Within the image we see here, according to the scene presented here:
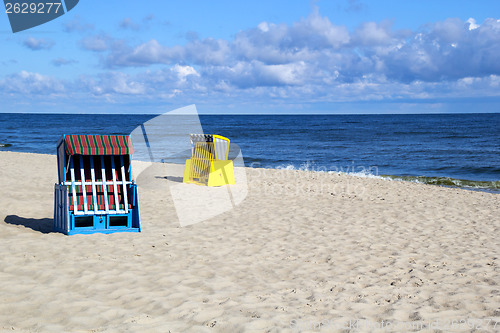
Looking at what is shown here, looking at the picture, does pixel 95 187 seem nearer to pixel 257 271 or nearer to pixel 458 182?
pixel 257 271

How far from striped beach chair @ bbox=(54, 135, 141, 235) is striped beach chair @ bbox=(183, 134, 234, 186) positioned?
15.5 feet

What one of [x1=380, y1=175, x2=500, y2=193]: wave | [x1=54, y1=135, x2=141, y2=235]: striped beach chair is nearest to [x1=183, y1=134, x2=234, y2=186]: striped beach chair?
[x1=54, y1=135, x2=141, y2=235]: striped beach chair

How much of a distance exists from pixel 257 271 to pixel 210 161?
7204mm

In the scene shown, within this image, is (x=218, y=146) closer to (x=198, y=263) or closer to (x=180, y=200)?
(x=180, y=200)

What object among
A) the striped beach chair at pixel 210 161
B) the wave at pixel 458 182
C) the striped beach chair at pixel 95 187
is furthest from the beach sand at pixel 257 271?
the wave at pixel 458 182

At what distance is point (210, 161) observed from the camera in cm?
1250

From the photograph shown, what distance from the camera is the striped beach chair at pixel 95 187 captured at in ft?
22.5

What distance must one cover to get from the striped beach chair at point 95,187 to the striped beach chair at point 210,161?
473cm

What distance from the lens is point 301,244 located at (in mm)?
6859

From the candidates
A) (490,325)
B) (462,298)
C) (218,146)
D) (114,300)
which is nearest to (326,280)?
(462,298)

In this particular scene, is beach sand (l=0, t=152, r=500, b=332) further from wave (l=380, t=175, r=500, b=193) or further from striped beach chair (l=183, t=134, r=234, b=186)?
wave (l=380, t=175, r=500, b=193)

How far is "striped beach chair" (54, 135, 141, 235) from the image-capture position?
6.87m

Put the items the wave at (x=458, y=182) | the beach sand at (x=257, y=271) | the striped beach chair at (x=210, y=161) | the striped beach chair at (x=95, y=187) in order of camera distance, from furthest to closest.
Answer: the wave at (x=458, y=182), the striped beach chair at (x=210, y=161), the striped beach chair at (x=95, y=187), the beach sand at (x=257, y=271)

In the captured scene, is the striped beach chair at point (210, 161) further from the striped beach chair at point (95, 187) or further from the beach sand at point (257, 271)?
the striped beach chair at point (95, 187)
